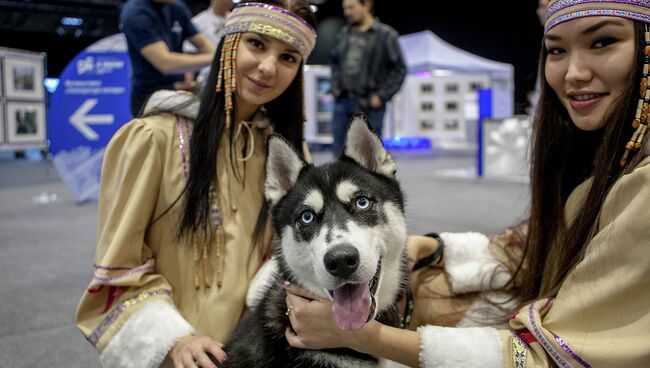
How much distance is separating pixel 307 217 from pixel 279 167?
7.5 inches

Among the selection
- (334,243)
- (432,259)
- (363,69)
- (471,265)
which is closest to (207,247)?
(334,243)

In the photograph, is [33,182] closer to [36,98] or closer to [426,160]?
[36,98]

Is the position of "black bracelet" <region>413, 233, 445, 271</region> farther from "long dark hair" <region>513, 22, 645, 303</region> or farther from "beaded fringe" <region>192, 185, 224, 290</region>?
"beaded fringe" <region>192, 185, 224, 290</region>

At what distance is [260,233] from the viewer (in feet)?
5.37

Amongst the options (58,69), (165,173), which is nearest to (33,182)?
(165,173)

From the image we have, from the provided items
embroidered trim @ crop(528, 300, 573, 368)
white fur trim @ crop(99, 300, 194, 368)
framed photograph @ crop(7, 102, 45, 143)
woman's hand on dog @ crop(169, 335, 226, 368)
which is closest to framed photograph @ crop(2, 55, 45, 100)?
framed photograph @ crop(7, 102, 45, 143)

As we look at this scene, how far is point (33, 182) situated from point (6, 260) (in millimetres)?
4949

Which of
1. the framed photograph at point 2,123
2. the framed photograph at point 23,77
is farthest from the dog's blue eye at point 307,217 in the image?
the framed photograph at point 2,123

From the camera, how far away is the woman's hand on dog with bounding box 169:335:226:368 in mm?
1334

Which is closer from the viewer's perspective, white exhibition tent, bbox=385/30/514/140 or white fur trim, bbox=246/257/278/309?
white fur trim, bbox=246/257/278/309

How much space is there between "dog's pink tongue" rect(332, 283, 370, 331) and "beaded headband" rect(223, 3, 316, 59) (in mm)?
839

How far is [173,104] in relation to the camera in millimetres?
1621

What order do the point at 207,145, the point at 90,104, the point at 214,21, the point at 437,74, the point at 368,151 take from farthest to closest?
the point at 437,74, the point at 90,104, the point at 214,21, the point at 207,145, the point at 368,151

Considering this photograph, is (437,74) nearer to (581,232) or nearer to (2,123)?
(2,123)
